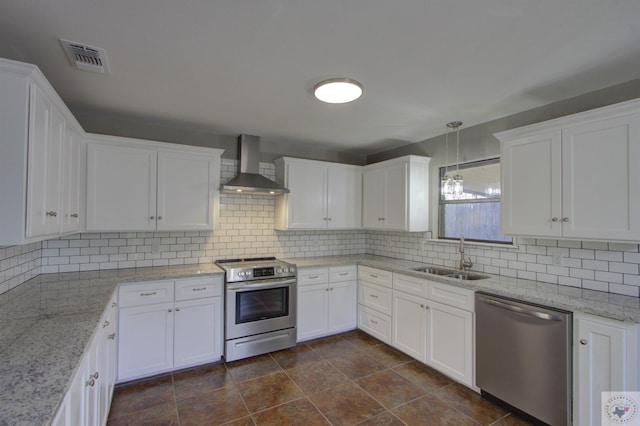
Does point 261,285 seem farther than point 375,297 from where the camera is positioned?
No

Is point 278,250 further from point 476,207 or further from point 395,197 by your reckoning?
point 476,207

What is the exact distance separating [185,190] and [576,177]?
340 cm

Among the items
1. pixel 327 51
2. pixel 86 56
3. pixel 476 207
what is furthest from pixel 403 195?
pixel 86 56

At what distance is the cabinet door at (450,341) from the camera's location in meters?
2.61

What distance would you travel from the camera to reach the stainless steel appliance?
3109 mm

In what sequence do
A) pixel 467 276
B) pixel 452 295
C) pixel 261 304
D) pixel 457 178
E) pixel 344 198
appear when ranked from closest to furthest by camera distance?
pixel 452 295 → pixel 457 178 → pixel 467 276 → pixel 261 304 → pixel 344 198

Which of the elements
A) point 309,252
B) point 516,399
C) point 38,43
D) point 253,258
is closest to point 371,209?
point 309,252

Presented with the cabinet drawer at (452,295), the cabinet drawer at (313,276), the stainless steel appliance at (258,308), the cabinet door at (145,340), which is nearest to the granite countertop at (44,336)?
the cabinet door at (145,340)

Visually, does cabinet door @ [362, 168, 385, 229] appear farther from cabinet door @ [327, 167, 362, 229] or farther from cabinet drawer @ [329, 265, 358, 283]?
cabinet drawer @ [329, 265, 358, 283]

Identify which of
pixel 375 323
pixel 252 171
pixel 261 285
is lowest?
pixel 375 323

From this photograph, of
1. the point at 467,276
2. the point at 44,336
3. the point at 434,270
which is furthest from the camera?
the point at 434,270

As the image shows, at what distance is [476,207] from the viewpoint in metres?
3.33

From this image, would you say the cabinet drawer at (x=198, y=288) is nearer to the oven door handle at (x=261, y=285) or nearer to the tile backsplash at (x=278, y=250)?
the oven door handle at (x=261, y=285)

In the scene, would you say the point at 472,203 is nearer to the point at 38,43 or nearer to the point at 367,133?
the point at 367,133
